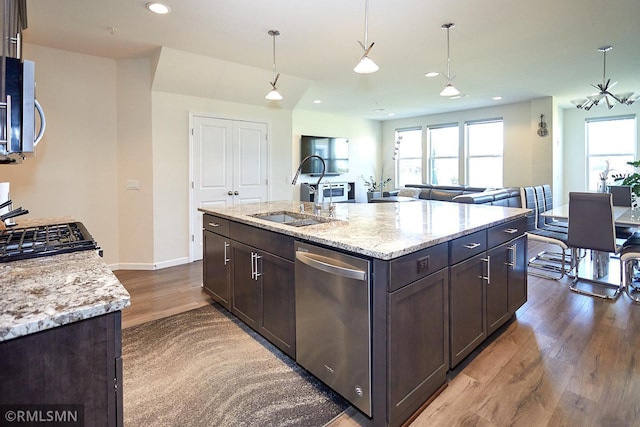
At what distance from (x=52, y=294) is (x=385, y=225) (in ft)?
5.70

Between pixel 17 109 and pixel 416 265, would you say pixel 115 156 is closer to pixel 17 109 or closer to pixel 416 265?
pixel 17 109

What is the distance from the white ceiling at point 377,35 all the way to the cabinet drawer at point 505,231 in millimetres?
1850

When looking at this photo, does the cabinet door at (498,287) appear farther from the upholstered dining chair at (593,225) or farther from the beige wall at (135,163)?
the beige wall at (135,163)

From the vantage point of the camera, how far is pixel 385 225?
2242 mm

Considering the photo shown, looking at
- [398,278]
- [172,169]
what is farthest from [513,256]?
[172,169]

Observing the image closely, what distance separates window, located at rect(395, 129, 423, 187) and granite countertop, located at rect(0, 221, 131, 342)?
860 centimetres

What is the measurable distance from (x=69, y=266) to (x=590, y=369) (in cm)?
290

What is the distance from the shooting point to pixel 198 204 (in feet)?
16.2

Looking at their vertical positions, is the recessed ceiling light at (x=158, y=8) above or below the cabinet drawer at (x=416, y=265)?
above

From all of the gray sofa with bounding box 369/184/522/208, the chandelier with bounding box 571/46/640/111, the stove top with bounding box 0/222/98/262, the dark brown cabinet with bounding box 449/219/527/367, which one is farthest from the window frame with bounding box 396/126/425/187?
the stove top with bounding box 0/222/98/262

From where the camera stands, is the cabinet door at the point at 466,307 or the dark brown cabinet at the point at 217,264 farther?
the dark brown cabinet at the point at 217,264

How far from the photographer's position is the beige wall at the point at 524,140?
6773 millimetres

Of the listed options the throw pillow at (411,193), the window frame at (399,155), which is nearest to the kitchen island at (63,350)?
the throw pillow at (411,193)

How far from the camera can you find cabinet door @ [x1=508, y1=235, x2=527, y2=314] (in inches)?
105
